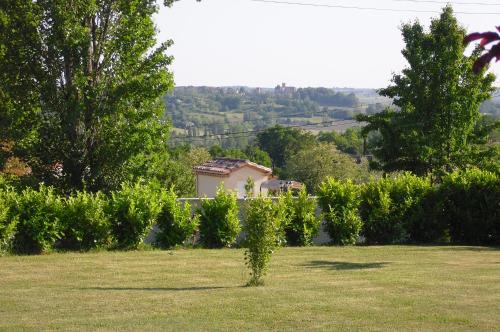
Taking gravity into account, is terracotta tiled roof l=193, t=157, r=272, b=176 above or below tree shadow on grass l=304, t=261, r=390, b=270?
above

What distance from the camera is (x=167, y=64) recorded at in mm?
21547

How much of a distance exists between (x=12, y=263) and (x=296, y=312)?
23.9ft

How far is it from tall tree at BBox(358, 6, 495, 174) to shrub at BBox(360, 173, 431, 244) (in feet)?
16.2

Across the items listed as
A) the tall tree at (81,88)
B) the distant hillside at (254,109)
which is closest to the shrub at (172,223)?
the tall tree at (81,88)

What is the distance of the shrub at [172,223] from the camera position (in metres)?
17.8

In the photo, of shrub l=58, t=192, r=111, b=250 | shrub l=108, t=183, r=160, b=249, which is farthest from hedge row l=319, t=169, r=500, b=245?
shrub l=58, t=192, r=111, b=250

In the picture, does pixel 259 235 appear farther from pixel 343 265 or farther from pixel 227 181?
pixel 227 181

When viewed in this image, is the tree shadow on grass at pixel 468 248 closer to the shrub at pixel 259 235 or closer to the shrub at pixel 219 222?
the shrub at pixel 219 222

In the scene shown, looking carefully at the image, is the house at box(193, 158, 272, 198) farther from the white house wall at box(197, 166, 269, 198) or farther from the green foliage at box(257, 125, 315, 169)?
the green foliage at box(257, 125, 315, 169)

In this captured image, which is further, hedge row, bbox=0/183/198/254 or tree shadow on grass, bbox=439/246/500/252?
tree shadow on grass, bbox=439/246/500/252

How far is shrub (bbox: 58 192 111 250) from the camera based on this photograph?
16.5 meters

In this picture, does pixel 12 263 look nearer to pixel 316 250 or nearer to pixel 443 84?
pixel 316 250

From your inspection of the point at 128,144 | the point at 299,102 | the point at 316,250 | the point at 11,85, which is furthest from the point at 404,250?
the point at 299,102

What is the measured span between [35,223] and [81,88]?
561 centimetres
